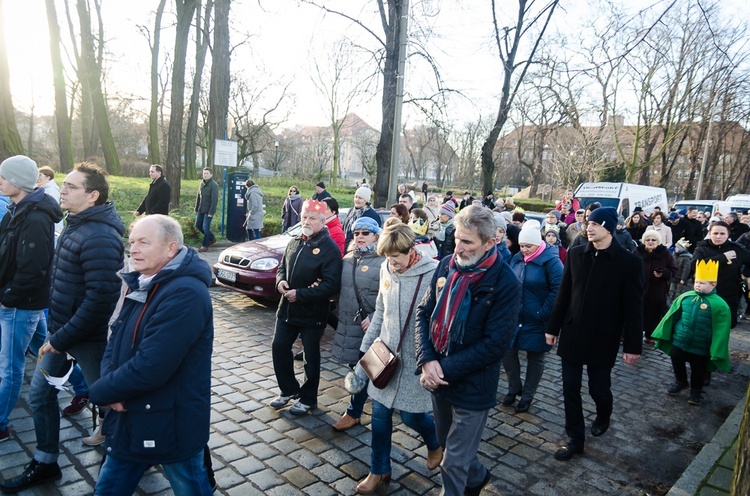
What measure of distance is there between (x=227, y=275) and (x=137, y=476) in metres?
5.60

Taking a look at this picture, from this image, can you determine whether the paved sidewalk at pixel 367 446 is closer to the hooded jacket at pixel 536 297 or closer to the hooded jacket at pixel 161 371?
the hooded jacket at pixel 536 297

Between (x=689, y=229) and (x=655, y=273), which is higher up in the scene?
(x=689, y=229)

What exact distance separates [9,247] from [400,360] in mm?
2822

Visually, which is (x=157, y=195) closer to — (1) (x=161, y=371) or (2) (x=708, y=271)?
(1) (x=161, y=371)

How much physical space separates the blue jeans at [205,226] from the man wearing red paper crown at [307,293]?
28.3 feet

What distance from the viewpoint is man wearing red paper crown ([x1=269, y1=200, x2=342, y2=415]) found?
4.35m

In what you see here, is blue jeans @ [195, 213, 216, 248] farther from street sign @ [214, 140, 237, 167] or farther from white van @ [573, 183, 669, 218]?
white van @ [573, 183, 669, 218]

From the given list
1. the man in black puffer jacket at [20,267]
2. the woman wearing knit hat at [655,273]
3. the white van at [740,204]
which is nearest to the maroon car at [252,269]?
the man in black puffer jacket at [20,267]

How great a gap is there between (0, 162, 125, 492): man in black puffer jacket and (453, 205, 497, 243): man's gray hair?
2193 millimetres

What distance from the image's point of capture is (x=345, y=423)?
4383mm

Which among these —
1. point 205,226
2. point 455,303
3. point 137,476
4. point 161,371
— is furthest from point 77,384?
point 205,226

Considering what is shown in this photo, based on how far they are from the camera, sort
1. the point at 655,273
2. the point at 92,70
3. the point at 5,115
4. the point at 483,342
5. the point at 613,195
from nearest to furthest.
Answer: the point at 483,342
the point at 655,273
the point at 5,115
the point at 613,195
the point at 92,70

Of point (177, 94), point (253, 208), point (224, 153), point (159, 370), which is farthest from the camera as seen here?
point (177, 94)

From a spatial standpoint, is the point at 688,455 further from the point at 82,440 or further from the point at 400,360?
the point at 82,440
